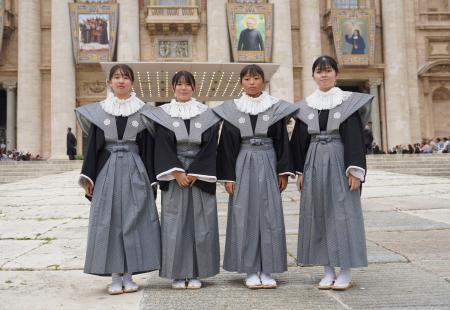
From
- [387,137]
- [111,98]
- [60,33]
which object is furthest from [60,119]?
[111,98]

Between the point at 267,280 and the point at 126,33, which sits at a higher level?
the point at 126,33

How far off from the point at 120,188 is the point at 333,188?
1720mm

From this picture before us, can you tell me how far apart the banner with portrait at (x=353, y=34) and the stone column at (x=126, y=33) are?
35.6 feet

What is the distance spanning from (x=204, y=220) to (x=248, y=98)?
3.62ft

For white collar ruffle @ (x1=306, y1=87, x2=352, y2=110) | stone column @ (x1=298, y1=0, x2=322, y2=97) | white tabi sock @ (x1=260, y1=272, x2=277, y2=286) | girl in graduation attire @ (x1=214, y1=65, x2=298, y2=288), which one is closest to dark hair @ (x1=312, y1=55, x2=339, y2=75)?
white collar ruffle @ (x1=306, y1=87, x2=352, y2=110)

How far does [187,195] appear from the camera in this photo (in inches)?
156

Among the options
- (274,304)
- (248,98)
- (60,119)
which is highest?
(60,119)

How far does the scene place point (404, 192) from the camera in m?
11.2

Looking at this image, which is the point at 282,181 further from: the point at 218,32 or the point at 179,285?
the point at 218,32

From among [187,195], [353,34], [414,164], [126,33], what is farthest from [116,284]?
[353,34]

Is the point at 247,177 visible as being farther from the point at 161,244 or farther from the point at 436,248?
the point at 436,248

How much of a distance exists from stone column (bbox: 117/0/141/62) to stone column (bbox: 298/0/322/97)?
921 cm

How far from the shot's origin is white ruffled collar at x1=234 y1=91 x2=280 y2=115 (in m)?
4.08

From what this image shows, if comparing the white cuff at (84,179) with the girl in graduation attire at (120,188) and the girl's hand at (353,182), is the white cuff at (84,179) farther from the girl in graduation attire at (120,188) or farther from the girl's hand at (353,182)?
the girl's hand at (353,182)
